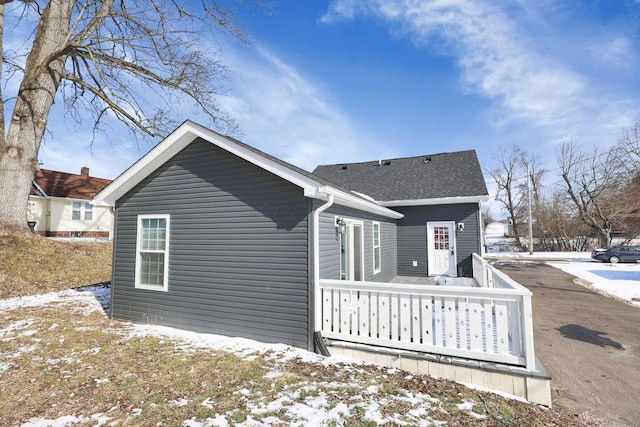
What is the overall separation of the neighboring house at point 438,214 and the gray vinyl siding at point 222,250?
Result: 7312 millimetres

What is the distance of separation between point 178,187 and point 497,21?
9203mm

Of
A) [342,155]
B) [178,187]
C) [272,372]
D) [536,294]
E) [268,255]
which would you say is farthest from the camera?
[342,155]

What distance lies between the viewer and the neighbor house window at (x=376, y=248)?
8.83 m

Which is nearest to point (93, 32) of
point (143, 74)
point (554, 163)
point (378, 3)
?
point (143, 74)

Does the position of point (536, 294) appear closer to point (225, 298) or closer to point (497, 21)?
point (497, 21)

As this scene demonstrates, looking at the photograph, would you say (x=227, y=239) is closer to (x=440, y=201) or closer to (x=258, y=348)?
(x=258, y=348)

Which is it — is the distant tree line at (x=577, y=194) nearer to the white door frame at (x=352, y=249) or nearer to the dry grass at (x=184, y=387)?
the white door frame at (x=352, y=249)

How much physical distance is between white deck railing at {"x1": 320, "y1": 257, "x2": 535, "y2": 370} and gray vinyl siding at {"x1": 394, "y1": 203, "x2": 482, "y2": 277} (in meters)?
6.19

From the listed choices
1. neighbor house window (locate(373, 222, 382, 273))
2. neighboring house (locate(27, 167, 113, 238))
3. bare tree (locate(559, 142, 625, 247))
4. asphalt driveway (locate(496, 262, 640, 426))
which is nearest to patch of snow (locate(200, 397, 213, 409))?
asphalt driveway (locate(496, 262, 640, 426))

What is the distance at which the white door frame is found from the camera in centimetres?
654

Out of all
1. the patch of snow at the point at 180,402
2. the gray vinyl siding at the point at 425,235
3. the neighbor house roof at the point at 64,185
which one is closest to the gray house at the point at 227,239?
the patch of snow at the point at 180,402

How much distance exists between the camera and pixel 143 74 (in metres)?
10.7

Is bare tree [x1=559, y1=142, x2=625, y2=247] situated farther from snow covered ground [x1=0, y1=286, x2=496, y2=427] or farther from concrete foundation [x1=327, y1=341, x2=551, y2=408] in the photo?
snow covered ground [x1=0, y1=286, x2=496, y2=427]

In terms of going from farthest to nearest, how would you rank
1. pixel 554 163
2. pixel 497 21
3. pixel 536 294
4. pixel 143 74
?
1. pixel 554 163
2. pixel 143 74
3. pixel 536 294
4. pixel 497 21
